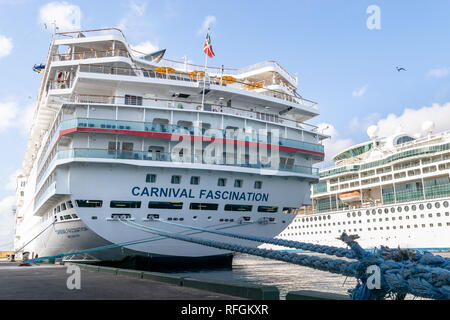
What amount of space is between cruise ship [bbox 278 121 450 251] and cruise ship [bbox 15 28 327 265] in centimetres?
2557

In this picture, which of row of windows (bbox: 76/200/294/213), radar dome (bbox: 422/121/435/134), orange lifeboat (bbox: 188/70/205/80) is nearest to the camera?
row of windows (bbox: 76/200/294/213)

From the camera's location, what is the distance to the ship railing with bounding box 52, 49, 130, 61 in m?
22.4

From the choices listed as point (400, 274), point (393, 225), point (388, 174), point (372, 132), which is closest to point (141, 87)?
point (400, 274)

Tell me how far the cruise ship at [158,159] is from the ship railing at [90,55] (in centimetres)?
8

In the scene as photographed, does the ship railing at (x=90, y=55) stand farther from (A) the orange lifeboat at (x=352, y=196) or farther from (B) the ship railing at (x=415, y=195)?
(A) the orange lifeboat at (x=352, y=196)

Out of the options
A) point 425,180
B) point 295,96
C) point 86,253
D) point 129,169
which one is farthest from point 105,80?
point 425,180

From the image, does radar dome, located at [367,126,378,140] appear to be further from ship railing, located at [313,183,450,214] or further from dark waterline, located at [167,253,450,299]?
dark waterline, located at [167,253,450,299]

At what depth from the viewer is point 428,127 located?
51.8m

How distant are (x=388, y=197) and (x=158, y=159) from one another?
40.6 metres

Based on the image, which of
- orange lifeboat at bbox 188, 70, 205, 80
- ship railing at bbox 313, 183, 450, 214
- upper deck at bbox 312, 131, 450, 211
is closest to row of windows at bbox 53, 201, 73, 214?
orange lifeboat at bbox 188, 70, 205, 80

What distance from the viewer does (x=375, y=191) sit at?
54031 millimetres
